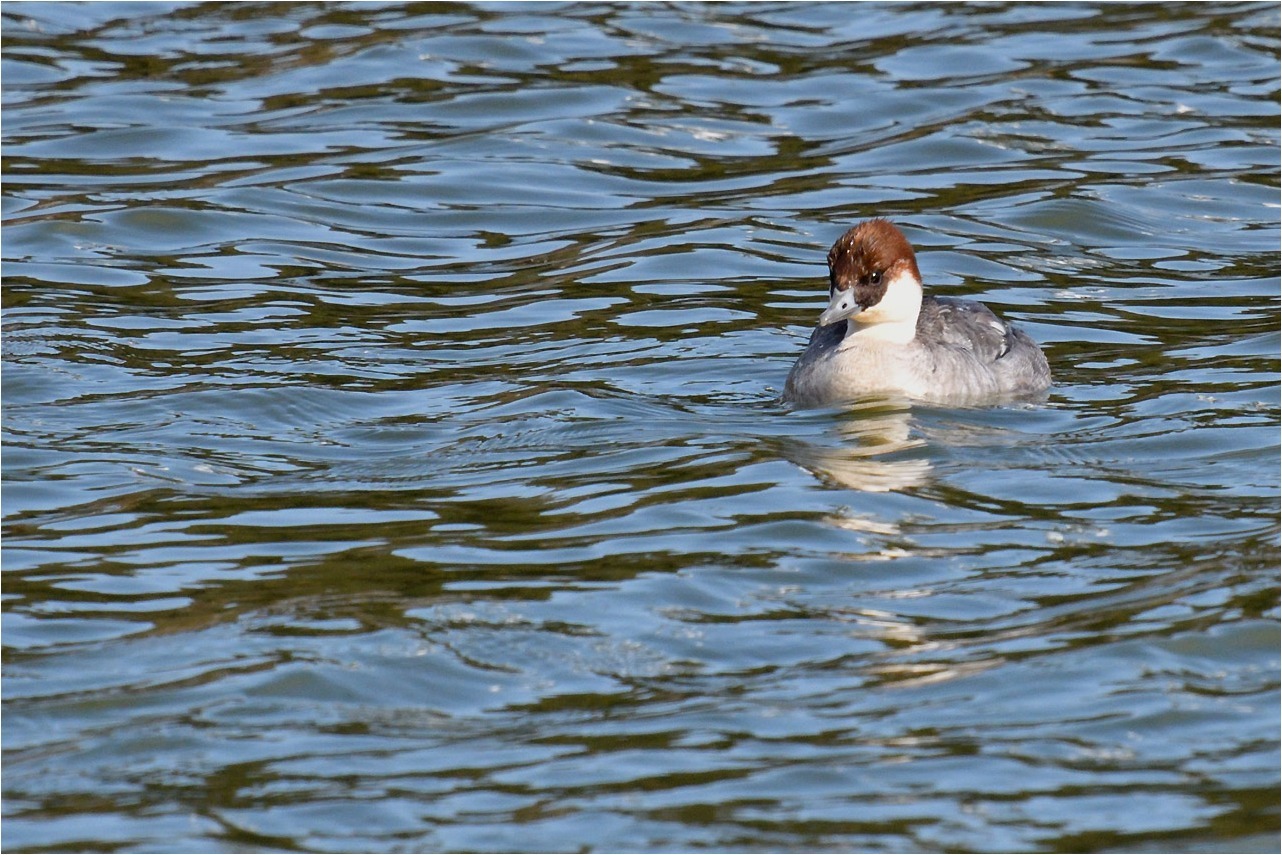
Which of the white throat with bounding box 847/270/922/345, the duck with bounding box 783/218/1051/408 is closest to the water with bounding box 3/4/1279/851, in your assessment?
the duck with bounding box 783/218/1051/408

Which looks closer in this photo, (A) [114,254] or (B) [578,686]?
(B) [578,686]

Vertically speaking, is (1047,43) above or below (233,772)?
above

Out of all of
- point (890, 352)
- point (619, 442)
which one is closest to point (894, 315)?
point (890, 352)

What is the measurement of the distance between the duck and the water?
0.81 ft

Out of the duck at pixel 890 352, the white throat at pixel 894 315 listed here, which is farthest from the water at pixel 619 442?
the white throat at pixel 894 315

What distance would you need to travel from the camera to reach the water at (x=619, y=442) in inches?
243

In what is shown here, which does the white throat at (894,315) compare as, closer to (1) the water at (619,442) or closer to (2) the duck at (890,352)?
(2) the duck at (890,352)

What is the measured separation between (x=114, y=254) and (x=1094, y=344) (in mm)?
6425

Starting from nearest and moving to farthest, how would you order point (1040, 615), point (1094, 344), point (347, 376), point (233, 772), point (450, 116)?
point (233, 772) < point (1040, 615) < point (347, 376) < point (1094, 344) < point (450, 116)

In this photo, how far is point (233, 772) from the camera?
20.3ft

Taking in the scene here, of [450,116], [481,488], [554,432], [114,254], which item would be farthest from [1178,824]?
[450,116]

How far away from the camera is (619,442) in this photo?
32.7 ft

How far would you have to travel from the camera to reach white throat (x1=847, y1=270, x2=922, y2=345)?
10898mm

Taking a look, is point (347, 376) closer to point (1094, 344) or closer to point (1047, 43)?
point (1094, 344)
